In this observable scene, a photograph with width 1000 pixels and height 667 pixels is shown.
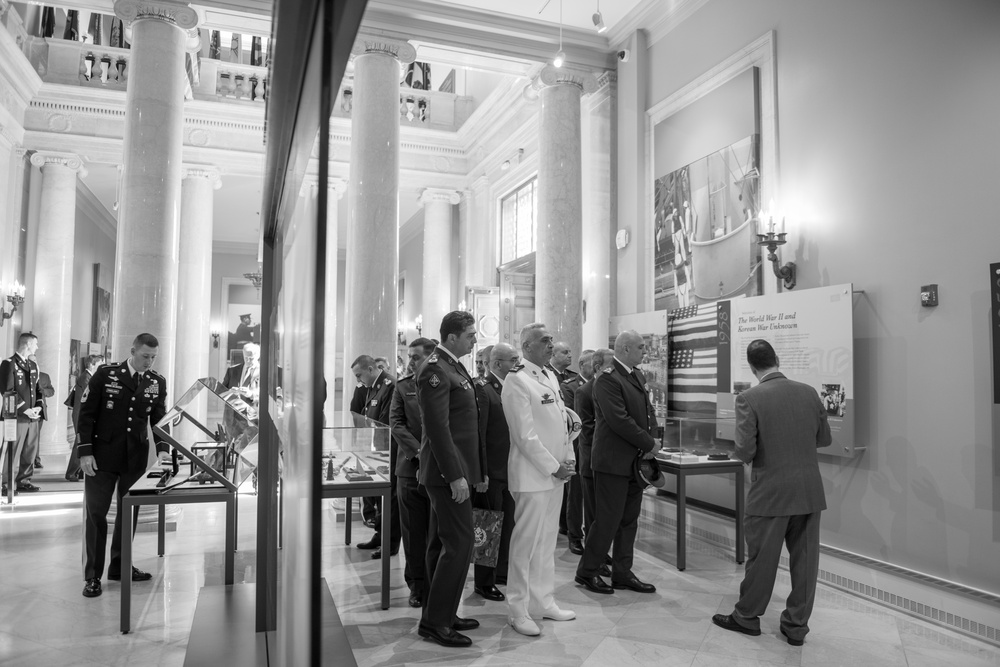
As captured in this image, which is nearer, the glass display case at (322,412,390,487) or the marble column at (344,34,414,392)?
the glass display case at (322,412,390,487)

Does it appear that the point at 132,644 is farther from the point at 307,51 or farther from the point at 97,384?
the point at 307,51

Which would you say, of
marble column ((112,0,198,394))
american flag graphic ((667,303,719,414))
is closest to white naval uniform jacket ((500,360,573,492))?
american flag graphic ((667,303,719,414))

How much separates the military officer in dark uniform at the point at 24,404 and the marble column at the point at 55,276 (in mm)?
3851

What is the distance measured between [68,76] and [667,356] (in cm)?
1155

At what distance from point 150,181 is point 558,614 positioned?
572cm

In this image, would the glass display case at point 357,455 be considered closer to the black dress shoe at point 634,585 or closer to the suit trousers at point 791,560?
the black dress shoe at point 634,585

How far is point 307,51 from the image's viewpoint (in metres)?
1.55

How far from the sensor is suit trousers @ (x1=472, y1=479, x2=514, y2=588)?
13.9ft

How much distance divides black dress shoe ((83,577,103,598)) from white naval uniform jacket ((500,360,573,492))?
112 inches

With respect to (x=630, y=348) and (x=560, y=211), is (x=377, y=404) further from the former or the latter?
(x=560, y=211)

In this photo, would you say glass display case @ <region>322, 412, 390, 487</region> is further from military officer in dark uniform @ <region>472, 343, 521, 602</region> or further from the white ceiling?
the white ceiling

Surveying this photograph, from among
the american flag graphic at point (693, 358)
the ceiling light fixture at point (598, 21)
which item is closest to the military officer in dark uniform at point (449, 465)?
the american flag graphic at point (693, 358)

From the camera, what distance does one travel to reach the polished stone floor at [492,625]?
3.62m

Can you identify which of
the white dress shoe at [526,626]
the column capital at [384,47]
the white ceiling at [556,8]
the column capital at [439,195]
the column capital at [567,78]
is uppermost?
the white ceiling at [556,8]
